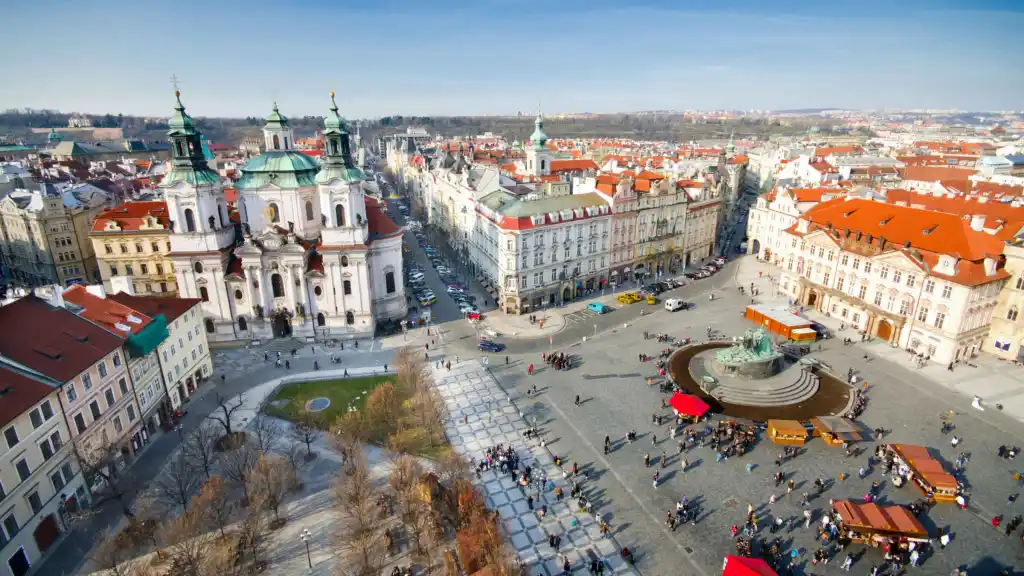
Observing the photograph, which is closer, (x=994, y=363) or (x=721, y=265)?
(x=994, y=363)

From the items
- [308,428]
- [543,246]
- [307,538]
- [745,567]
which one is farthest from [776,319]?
[307,538]

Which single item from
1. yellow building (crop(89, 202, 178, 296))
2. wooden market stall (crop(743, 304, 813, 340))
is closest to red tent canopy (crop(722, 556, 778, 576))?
wooden market stall (crop(743, 304, 813, 340))

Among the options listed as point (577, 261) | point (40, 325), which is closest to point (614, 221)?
point (577, 261)

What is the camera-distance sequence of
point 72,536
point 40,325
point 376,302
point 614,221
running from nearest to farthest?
point 72,536, point 40,325, point 376,302, point 614,221

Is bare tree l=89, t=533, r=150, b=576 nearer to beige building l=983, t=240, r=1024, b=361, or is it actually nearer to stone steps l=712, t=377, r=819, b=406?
stone steps l=712, t=377, r=819, b=406

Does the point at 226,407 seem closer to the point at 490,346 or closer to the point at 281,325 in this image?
the point at 281,325

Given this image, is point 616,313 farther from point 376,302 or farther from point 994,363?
point 994,363

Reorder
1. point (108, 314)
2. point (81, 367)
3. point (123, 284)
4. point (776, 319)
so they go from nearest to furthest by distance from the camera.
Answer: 1. point (81, 367)
2. point (108, 314)
3. point (123, 284)
4. point (776, 319)
